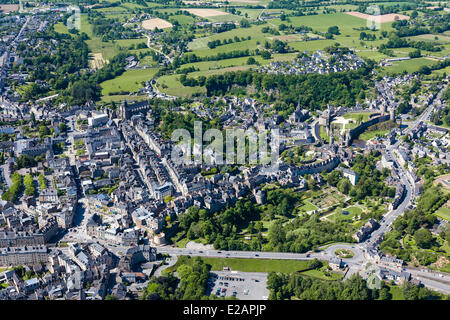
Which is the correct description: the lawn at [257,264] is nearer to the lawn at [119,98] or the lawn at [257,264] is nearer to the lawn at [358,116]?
the lawn at [358,116]

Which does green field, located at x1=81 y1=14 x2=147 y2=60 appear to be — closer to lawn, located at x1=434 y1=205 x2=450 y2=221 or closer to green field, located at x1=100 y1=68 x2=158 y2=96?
green field, located at x1=100 y1=68 x2=158 y2=96

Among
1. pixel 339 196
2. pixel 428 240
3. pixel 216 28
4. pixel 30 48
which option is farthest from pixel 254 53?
pixel 428 240

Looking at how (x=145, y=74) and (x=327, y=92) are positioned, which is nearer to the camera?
(x=327, y=92)

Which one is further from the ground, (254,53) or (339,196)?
(254,53)

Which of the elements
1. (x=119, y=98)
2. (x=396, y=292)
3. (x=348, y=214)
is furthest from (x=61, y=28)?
(x=396, y=292)

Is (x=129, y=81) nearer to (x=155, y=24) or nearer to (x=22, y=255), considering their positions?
(x=155, y=24)

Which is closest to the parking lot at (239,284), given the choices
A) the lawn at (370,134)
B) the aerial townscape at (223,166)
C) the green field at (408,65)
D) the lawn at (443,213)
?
the aerial townscape at (223,166)

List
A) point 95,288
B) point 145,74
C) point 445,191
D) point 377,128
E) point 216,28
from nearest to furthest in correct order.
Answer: point 95,288, point 445,191, point 377,128, point 145,74, point 216,28

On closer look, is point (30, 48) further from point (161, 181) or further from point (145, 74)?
point (161, 181)
